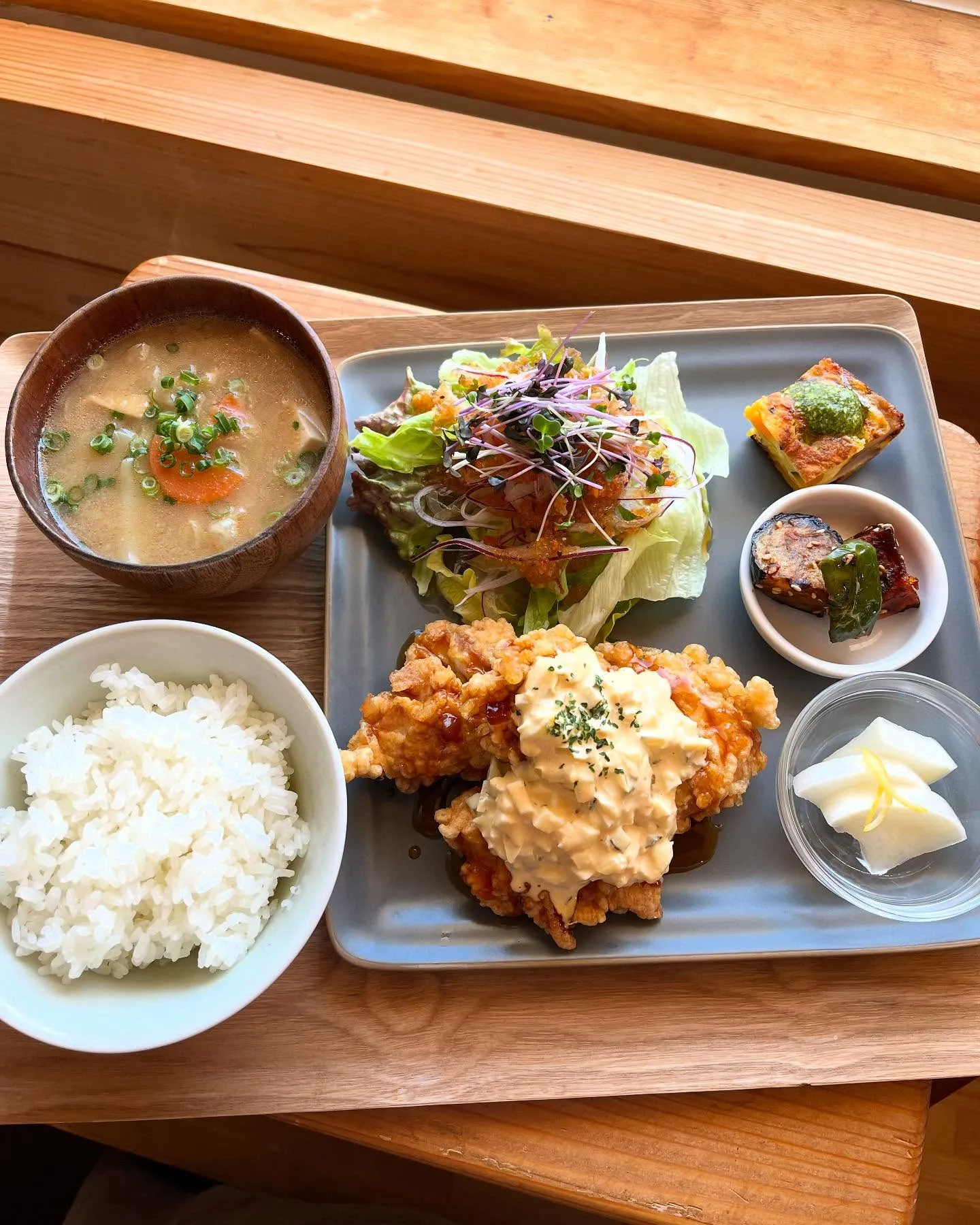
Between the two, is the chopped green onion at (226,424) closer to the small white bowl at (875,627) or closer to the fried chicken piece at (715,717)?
the fried chicken piece at (715,717)

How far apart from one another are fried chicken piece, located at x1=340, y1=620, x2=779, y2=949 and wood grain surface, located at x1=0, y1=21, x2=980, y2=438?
Answer: 1.33 m

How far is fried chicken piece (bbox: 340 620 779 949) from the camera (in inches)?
80.6

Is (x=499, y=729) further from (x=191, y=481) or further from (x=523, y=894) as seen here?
(x=191, y=481)

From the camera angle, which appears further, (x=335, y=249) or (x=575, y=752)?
(x=335, y=249)

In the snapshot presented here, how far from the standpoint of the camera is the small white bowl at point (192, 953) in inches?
67.1

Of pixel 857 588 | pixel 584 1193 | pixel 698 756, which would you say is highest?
pixel 857 588

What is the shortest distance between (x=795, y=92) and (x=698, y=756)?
2155mm

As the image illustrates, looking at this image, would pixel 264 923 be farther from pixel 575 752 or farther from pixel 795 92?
pixel 795 92

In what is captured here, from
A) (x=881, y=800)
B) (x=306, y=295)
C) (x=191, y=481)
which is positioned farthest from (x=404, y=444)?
(x=881, y=800)

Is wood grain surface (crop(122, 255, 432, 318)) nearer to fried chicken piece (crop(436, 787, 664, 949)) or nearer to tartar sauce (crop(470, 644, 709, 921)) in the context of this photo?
tartar sauce (crop(470, 644, 709, 921))

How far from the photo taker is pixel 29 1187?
9.75 ft

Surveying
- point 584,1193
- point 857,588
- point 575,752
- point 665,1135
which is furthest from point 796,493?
point 584,1193

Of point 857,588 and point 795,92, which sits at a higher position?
point 795,92

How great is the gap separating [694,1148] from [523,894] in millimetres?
652
